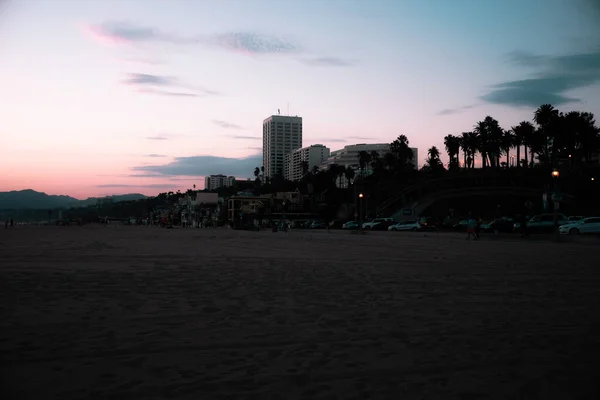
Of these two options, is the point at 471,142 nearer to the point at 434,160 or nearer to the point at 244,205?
the point at 434,160

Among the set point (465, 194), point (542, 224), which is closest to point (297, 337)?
point (542, 224)

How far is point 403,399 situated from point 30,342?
4.95 meters

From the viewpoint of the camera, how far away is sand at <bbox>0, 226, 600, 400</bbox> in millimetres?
5141

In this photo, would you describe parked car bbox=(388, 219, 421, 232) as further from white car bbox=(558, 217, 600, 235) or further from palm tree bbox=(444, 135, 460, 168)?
palm tree bbox=(444, 135, 460, 168)

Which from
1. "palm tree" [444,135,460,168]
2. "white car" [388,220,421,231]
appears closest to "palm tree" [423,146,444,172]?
"palm tree" [444,135,460,168]

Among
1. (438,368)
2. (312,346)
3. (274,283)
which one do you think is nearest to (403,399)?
(438,368)

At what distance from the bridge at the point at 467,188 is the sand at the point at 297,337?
7641cm

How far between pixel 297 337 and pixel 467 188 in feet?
302

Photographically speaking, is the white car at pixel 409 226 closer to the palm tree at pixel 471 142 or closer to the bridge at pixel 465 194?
the bridge at pixel 465 194

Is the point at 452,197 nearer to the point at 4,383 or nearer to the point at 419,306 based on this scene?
the point at 419,306

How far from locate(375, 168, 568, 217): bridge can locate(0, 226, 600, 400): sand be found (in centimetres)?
7641

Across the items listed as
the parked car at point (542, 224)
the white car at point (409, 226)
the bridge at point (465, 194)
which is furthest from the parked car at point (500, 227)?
the bridge at point (465, 194)

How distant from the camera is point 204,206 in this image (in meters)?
195

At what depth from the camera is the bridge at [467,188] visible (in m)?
89.4
